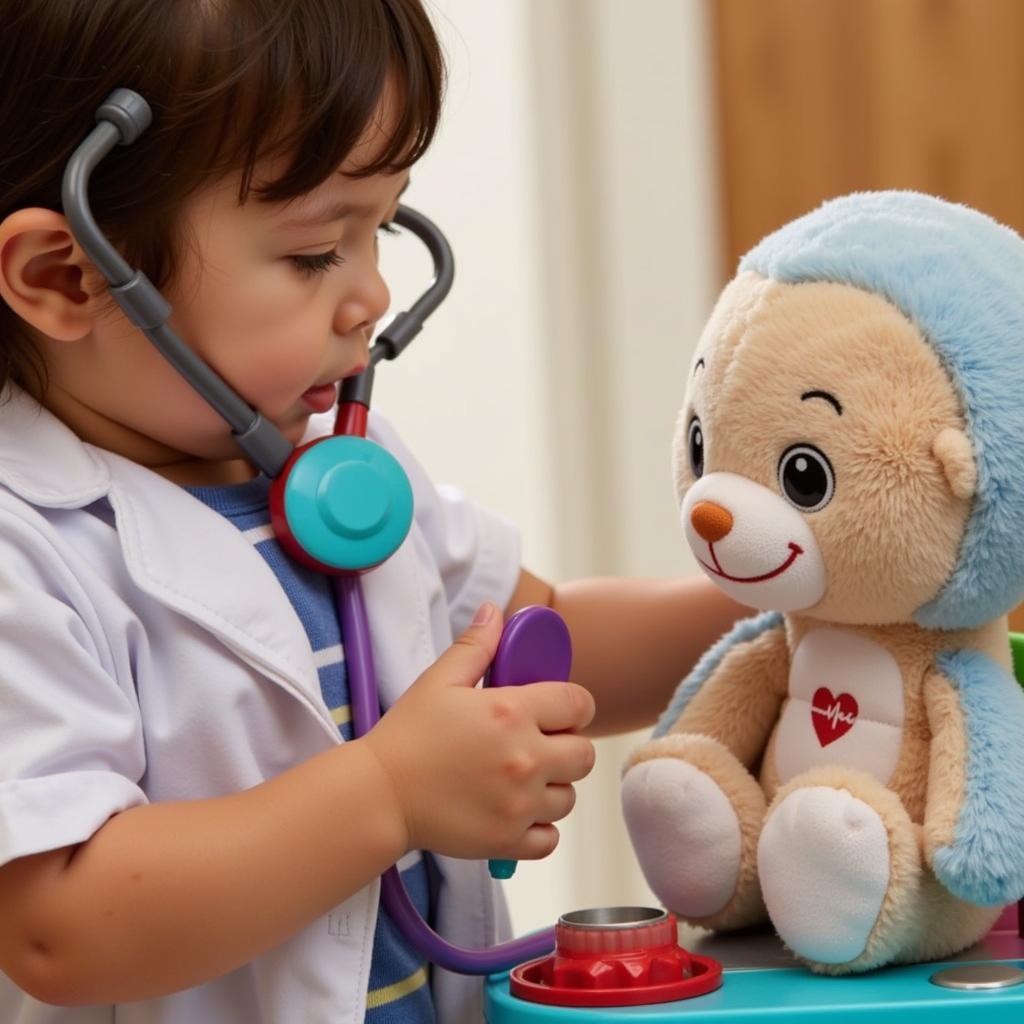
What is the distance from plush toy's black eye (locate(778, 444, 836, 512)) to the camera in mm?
625

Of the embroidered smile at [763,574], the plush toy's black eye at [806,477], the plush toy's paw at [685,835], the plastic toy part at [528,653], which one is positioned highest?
the plush toy's black eye at [806,477]

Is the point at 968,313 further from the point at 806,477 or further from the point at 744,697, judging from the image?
the point at 744,697

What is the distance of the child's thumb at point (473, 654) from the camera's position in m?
0.67

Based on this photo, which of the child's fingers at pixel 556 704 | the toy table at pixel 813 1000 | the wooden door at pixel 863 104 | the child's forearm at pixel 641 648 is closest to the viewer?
the toy table at pixel 813 1000

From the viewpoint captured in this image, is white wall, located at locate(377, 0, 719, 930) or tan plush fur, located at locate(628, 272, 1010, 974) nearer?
tan plush fur, located at locate(628, 272, 1010, 974)

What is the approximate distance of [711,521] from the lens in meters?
0.65

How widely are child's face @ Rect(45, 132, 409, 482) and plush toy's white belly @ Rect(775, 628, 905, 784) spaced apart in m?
0.28

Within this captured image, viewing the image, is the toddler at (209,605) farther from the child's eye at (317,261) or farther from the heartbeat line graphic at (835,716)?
the heartbeat line graphic at (835,716)

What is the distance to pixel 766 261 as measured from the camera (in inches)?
26.6

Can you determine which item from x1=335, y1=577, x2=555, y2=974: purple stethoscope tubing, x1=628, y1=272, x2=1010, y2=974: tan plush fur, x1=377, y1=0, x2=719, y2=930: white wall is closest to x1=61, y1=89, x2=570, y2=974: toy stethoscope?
x1=335, y1=577, x2=555, y2=974: purple stethoscope tubing

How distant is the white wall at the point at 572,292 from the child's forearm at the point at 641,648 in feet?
2.73

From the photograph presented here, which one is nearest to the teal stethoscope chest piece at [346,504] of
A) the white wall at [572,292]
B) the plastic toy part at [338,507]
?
the plastic toy part at [338,507]

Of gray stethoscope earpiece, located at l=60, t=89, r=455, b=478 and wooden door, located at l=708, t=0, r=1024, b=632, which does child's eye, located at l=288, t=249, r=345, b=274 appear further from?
wooden door, located at l=708, t=0, r=1024, b=632

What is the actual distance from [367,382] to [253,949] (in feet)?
1.02
